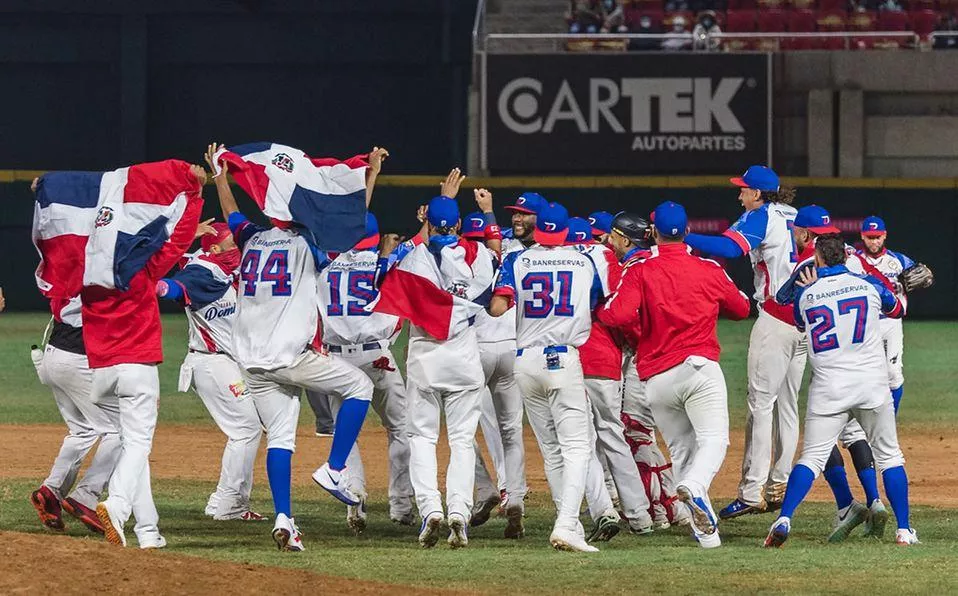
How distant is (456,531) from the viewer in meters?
8.46

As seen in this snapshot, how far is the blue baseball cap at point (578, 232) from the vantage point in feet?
30.9

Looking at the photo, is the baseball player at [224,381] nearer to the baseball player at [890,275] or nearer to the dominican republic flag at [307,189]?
the dominican republic flag at [307,189]

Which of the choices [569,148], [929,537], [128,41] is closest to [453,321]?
[929,537]

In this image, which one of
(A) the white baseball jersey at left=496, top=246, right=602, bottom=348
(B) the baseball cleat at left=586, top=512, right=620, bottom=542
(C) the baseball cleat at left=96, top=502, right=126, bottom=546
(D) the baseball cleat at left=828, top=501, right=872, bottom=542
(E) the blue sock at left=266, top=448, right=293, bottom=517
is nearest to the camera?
(C) the baseball cleat at left=96, top=502, right=126, bottom=546

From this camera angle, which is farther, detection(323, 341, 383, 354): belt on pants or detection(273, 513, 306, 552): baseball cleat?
detection(323, 341, 383, 354): belt on pants

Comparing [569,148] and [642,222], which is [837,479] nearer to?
[642,222]

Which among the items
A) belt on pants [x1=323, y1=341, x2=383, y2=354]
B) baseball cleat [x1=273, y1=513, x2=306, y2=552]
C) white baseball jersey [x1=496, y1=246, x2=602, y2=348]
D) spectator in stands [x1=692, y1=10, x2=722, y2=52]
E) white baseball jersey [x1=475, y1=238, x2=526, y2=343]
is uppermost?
spectator in stands [x1=692, y1=10, x2=722, y2=52]

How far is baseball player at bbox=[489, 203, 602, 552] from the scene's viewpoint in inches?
337

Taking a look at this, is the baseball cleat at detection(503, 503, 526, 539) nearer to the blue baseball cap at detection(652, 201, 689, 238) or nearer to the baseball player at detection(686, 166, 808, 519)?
the baseball player at detection(686, 166, 808, 519)

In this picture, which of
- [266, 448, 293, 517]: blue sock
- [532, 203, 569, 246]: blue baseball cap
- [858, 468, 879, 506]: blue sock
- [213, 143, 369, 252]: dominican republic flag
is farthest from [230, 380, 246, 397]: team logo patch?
[858, 468, 879, 506]: blue sock

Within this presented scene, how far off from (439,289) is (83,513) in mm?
2519

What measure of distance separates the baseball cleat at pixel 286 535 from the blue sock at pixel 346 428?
1.93 feet

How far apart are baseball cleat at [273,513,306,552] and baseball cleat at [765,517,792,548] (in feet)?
8.38

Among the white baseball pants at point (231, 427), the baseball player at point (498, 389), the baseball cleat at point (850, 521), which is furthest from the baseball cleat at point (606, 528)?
the white baseball pants at point (231, 427)
